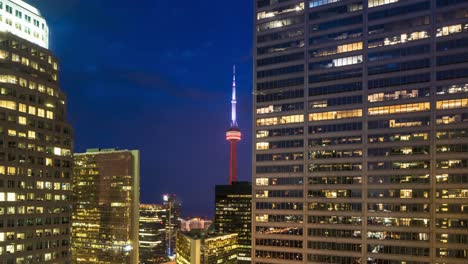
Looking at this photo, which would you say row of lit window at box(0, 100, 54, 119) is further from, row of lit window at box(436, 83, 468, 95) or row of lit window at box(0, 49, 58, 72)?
row of lit window at box(436, 83, 468, 95)

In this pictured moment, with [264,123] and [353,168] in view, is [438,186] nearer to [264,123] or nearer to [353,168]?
[353,168]

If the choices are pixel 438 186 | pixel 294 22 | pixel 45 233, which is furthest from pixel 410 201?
pixel 45 233

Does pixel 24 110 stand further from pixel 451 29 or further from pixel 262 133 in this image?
pixel 451 29

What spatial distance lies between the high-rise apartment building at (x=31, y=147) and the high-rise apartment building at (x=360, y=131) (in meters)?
56.1

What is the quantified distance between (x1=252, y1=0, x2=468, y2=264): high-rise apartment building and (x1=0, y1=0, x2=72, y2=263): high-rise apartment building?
5612 cm

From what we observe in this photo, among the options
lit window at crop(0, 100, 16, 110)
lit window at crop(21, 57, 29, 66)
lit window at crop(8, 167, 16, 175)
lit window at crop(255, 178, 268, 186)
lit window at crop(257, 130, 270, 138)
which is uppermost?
lit window at crop(21, 57, 29, 66)

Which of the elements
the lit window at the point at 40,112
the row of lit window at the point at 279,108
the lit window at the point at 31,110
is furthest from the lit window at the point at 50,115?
the row of lit window at the point at 279,108

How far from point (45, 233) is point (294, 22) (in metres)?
87.5

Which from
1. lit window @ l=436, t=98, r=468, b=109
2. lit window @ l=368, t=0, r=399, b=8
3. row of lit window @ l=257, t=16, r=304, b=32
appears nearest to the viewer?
lit window @ l=436, t=98, r=468, b=109

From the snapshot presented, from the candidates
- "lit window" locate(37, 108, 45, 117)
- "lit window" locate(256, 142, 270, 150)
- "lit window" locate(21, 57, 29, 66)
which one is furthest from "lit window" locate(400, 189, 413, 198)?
"lit window" locate(21, 57, 29, 66)

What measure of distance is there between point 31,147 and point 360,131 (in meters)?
82.4

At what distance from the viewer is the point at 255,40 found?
161250 mm

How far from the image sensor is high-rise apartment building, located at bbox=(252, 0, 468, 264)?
13012 centimetres

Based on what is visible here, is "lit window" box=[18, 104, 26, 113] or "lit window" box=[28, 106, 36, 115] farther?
"lit window" box=[28, 106, 36, 115]
